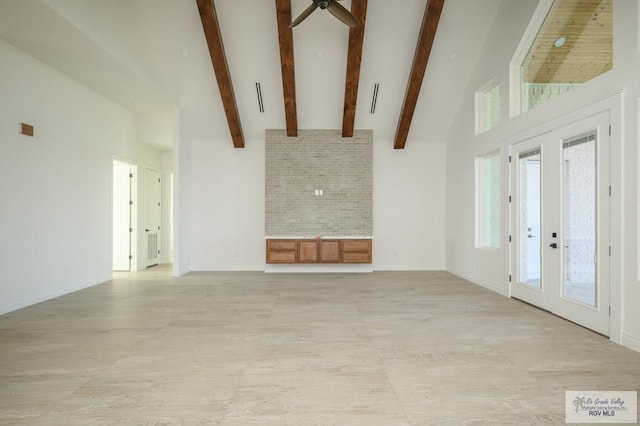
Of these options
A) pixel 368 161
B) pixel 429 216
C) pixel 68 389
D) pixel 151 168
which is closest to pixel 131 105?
pixel 151 168

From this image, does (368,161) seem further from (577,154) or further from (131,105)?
(131,105)

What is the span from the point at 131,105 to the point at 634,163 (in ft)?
25.8

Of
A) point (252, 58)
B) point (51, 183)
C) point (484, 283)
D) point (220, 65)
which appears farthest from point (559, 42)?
point (51, 183)

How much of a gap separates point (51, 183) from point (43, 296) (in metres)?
1.65

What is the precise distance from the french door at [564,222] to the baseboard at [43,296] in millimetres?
6792

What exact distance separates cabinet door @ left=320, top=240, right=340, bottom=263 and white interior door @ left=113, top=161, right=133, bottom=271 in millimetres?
4267

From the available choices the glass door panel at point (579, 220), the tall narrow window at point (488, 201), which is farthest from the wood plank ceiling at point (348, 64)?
the glass door panel at point (579, 220)

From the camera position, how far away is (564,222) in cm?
412

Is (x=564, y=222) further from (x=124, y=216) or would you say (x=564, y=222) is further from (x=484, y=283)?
(x=124, y=216)

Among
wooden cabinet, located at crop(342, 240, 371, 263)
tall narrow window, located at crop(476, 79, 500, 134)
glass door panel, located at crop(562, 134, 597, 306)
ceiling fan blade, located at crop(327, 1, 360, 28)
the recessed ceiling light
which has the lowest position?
wooden cabinet, located at crop(342, 240, 371, 263)

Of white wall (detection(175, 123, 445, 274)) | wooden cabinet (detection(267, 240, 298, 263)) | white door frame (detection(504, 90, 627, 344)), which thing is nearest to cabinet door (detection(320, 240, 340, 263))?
wooden cabinet (detection(267, 240, 298, 263))

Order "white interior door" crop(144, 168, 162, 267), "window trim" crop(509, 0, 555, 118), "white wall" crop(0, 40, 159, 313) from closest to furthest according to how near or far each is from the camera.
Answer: "white wall" crop(0, 40, 159, 313), "window trim" crop(509, 0, 555, 118), "white interior door" crop(144, 168, 162, 267)

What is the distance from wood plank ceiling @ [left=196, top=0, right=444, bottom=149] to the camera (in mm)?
5258

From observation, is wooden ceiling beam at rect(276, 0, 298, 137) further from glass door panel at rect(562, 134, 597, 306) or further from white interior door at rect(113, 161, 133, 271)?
→ glass door panel at rect(562, 134, 597, 306)
